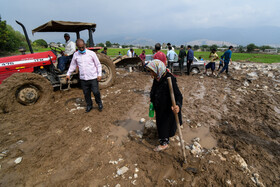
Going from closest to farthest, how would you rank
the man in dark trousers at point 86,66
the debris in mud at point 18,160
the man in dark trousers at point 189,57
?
1. the debris in mud at point 18,160
2. the man in dark trousers at point 86,66
3. the man in dark trousers at point 189,57

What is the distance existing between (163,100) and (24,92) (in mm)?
3825

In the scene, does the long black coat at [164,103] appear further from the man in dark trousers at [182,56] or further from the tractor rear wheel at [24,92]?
the man in dark trousers at [182,56]

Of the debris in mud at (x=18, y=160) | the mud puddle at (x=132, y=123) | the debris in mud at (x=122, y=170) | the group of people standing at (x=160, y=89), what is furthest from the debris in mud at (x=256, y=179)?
the debris in mud at (x=18, y=160)

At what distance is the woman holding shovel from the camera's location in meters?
2.01

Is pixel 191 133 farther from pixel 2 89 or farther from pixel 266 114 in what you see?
pixel 2 89

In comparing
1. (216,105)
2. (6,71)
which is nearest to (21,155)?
(6,71)

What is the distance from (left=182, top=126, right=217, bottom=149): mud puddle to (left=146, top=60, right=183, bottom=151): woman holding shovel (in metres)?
0.66

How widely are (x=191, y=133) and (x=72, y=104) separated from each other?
133 inches

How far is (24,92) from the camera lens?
375 centimetres

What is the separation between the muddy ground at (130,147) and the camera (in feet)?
6.26

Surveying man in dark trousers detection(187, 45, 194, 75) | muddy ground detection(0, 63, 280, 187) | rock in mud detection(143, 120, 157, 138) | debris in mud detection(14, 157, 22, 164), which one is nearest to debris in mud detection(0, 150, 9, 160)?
muddy ground detection(0, 63, 280, 187)

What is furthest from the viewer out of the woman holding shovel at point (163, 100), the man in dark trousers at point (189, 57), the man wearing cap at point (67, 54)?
the man in dark trousers at point (189, 57)

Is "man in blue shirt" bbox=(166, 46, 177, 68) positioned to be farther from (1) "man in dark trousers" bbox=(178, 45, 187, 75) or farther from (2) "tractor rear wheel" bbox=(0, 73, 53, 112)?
(2) "tractor rear wheel" bbox=(0, 73, 53, 112)

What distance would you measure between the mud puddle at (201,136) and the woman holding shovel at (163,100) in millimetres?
661
